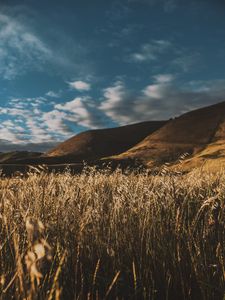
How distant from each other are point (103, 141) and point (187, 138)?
99.2 ft

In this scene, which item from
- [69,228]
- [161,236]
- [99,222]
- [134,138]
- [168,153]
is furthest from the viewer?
[134,138]

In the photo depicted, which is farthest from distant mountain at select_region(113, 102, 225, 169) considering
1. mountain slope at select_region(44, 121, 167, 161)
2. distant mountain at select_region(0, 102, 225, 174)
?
mountain slope at select_region(44, 121, 167, 161)

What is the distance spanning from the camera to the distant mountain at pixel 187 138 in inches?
2751

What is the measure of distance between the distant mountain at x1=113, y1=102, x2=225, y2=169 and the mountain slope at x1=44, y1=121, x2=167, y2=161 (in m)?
12.8

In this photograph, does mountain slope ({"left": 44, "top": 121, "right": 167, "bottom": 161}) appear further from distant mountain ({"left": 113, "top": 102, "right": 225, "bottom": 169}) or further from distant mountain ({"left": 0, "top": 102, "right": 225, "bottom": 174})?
distant mountain ({"left": 113, "top": 102, "right": 225, "bottom": 169})

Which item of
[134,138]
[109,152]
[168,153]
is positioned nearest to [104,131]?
[134,138]

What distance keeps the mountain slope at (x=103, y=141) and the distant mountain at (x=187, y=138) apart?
12827 millimetres

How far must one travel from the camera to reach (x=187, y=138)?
8175 cm

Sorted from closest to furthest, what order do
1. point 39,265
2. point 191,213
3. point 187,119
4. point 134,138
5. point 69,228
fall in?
point 39,265 < point 69,228 < point 191,213 < point 187,119 < point 134,138

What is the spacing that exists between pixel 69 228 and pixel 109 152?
95.1 meters

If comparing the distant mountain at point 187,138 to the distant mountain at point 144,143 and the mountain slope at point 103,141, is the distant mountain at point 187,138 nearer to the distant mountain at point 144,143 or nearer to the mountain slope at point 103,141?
the distant mountain at point 144,143

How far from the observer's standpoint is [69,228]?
427 centimetres

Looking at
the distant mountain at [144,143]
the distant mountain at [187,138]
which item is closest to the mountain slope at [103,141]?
the distant mountain at [144,143]

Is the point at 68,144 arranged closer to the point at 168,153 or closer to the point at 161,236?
the point at 168,153
